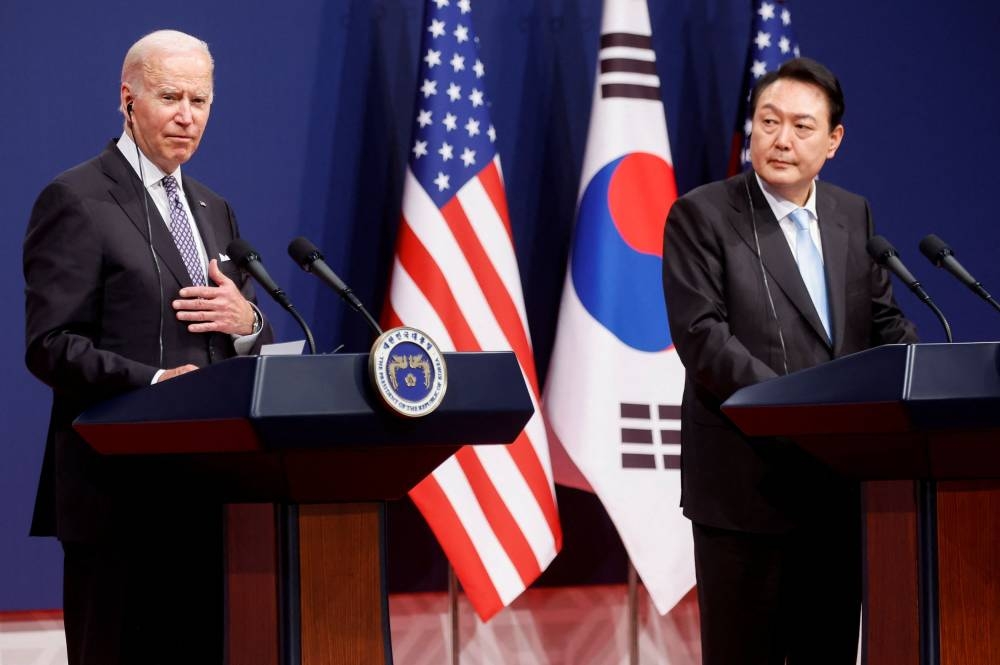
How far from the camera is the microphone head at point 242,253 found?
2111 millimetres

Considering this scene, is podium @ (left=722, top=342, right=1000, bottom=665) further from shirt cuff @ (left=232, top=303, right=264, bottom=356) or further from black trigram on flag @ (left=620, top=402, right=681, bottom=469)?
black trigram on flag @ (left=620, top=402, right=681, bottom=469)

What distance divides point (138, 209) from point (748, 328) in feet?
4.10

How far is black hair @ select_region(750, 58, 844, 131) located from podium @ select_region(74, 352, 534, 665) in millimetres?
1208

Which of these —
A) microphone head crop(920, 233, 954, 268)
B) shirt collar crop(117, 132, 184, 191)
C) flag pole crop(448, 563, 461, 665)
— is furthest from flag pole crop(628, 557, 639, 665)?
shirt collar crop(117, 132, 184, 191)

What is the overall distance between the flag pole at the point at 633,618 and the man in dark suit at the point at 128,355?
6.06ft

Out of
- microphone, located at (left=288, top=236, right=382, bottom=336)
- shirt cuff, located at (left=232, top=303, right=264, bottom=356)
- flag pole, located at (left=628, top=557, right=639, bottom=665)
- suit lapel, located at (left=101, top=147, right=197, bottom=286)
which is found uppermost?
suit lapel, located at (left=101, top=147, right=197, bottom=286)

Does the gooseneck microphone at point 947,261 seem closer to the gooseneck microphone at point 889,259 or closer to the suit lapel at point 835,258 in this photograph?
the gooseneck microphone at point 889,259

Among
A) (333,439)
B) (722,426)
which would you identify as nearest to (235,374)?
(333,439)

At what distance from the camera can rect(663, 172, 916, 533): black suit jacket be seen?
99.3 inches

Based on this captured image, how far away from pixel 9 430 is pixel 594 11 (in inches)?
89.7

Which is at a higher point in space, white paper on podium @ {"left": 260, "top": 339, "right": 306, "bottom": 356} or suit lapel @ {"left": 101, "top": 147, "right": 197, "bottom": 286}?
suit lapel @ {"left": 101, "top": 147, "right": 197, "bottom": 286}

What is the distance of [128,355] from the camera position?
223 centimetres

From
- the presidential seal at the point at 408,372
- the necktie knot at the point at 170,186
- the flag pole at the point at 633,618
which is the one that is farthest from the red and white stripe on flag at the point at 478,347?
the presidential seal at the point at 408,372

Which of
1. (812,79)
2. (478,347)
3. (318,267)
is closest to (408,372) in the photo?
(318,267)
